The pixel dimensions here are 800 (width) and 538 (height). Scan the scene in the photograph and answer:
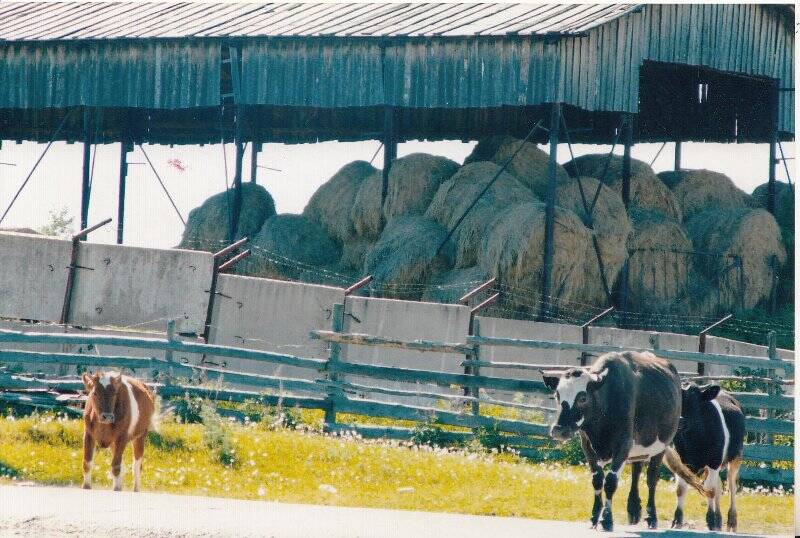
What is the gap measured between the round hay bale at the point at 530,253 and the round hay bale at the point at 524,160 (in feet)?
9.60

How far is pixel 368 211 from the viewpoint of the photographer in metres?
30.6

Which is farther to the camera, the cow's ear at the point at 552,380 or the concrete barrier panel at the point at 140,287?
the concrete barrier panel at the point at 140,287

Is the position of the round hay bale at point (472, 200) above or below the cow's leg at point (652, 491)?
above

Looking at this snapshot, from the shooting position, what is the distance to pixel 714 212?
3130 cm

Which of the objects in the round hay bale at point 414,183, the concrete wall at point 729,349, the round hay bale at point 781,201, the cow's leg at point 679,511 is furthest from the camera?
the round hay bale at point 781,201

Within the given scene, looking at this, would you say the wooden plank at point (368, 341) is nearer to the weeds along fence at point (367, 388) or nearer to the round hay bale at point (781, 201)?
the weeds along fence at point (367, 388)

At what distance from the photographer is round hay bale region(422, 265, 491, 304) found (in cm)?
2548

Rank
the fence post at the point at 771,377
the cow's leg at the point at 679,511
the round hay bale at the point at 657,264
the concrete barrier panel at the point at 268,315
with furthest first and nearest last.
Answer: the round hay bale at the point at 657,264 → the concrete barrier panel at the point at 268,315 → the fence post at the point at 771,377 → the cow's leg at the point at 679,511

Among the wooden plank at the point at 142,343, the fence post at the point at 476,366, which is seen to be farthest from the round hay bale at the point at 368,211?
the wooden plank at the point at 142,343

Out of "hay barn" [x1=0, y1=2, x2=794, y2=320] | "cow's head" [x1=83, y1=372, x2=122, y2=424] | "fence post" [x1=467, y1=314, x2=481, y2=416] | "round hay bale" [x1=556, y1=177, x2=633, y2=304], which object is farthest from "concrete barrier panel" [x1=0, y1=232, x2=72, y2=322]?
"round hay bale" [x1=556, y1=177, x2=633, y2=304]

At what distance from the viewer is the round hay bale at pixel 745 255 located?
1151 inches

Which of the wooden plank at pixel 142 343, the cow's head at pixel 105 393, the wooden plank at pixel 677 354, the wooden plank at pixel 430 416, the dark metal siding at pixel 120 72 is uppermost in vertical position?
the dark metal siding at pixel 120 72

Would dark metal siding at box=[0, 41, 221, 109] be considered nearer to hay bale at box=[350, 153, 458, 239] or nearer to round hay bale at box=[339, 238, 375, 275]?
hay bale at box=[350, 153, 458, 239]

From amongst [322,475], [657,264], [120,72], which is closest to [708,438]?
[322,475]
